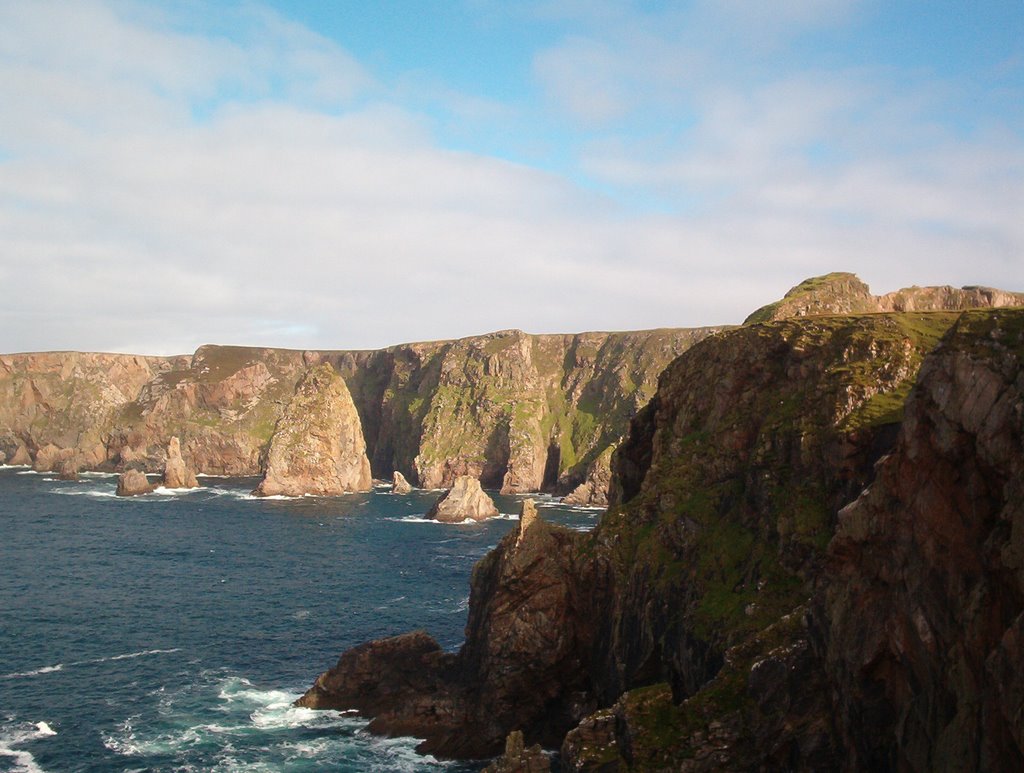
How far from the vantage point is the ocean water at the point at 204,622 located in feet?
184

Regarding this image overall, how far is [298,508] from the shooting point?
169875mm

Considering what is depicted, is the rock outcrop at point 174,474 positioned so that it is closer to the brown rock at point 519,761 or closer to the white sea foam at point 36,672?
the white sea foam at point 36,672

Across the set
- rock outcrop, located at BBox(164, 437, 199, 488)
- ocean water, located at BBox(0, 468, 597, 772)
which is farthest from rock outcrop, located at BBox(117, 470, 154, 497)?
ocean water, located at BBox(0, 468, 597, 772)

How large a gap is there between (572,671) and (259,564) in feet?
225

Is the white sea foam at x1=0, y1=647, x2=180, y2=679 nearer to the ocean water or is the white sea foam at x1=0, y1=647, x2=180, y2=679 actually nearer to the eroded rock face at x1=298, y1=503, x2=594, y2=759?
the ocean water

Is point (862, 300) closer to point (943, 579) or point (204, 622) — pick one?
point (943, 579)

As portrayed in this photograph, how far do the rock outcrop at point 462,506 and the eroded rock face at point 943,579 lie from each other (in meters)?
127

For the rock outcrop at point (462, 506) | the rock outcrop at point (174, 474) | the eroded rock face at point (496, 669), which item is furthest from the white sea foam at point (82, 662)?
the rock outcrop at point (174, 474)

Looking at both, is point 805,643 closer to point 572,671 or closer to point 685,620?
point 685,620

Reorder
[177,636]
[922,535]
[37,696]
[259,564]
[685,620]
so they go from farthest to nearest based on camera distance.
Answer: [259,564]
[177,636]
[37,696]
[685,620]
[922,535]

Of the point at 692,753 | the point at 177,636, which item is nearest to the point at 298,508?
the point at 177,636

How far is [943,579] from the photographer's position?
27359 millimetres

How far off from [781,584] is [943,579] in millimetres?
19123

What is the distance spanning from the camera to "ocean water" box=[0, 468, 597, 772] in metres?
56.1
